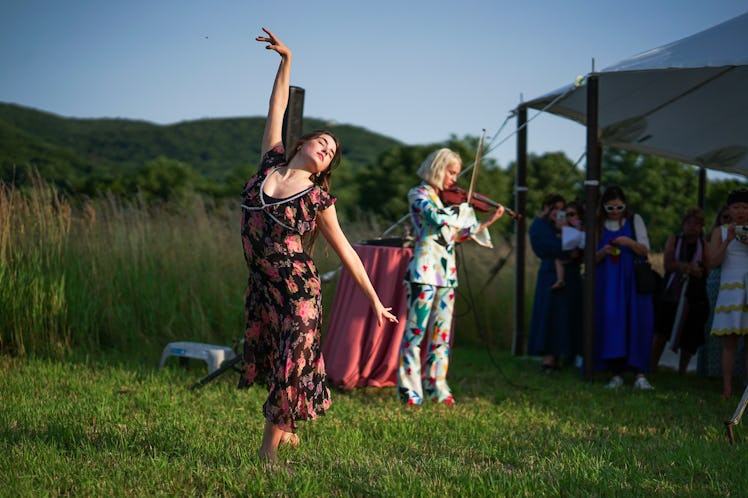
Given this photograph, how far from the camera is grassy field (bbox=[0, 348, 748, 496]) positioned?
352 centimetres

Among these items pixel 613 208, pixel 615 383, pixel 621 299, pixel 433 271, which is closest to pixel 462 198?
pixel 433 271

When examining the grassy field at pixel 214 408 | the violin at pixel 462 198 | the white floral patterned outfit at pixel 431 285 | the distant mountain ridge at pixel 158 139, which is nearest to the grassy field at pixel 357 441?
the grassy field at pixel 214 408

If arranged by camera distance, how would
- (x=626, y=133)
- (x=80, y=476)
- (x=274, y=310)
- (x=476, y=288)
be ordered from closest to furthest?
(x=80, y=476), (x=274, y=310), (x=626, y=133), (x=476, y=288)

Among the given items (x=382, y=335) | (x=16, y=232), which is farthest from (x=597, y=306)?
(x=16, y=232)

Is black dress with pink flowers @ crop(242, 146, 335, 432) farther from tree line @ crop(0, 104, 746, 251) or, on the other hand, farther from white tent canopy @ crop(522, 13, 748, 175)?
tree line @ crop(0, 104, 746, 251)

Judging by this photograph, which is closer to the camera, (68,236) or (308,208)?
(308,208)

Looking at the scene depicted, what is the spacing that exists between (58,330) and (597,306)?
4901 millimetres

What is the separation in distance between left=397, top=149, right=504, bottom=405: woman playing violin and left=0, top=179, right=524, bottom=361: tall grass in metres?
0.56

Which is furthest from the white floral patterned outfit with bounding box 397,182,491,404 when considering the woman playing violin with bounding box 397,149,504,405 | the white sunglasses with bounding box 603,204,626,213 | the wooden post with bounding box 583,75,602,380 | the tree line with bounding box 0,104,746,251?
the tree line with bounding box 0,104,746,251

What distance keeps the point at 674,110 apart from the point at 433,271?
4.00 meters

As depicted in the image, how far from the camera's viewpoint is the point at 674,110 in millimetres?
8477

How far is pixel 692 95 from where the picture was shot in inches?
320

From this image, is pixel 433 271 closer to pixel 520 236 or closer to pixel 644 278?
pixel 644 278

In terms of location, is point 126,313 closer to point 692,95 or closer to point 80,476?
point 80,476
